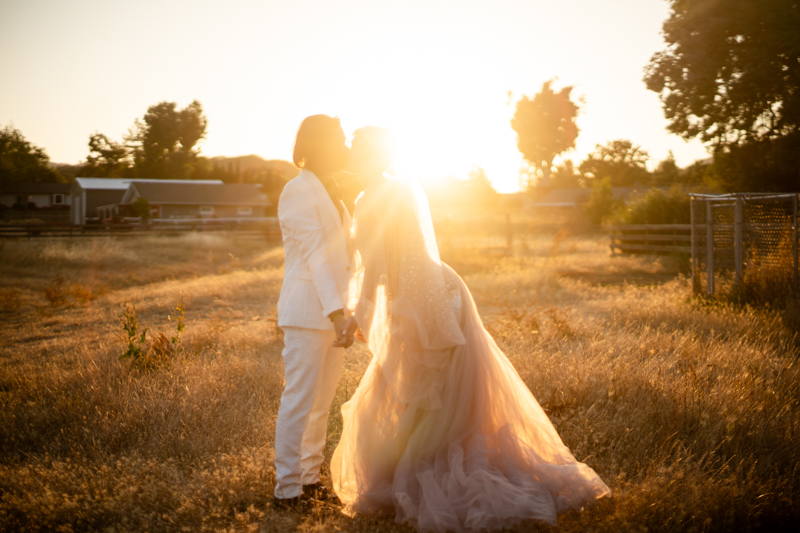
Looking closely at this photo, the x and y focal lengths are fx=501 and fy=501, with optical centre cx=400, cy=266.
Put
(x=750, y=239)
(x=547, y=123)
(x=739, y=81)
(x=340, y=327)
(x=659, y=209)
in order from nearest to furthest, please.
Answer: (x=340, y=327) → (x=750, y=239) → (x=739, y=81) → (x=659, y=209) → (x=547, y=123)

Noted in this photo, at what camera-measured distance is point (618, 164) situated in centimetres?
7612

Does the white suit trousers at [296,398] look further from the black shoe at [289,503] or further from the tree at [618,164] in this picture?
the tree at [618,164]

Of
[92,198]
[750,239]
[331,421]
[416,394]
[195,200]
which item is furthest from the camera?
[92,198]

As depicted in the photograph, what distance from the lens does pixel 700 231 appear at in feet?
32.8

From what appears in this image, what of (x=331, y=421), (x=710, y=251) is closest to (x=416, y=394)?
(x=331, y=421)

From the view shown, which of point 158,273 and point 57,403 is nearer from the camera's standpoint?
point 57,403

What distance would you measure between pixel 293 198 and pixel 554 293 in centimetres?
907

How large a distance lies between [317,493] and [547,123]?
64.6 metres

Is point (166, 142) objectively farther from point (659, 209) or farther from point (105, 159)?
point (659, 209)

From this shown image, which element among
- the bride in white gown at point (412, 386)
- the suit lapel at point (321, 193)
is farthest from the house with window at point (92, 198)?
the bride in white gown at point (412, 386)

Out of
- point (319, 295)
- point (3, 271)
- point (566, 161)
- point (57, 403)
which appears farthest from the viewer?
point (566, 161)

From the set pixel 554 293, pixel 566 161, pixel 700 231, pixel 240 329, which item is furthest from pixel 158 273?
pixel 566 161

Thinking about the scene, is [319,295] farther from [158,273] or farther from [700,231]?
[158,273]

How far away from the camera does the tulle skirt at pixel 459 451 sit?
256 cm
